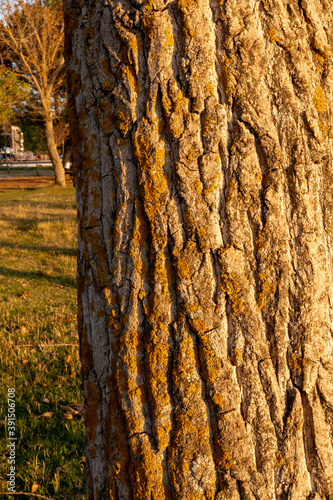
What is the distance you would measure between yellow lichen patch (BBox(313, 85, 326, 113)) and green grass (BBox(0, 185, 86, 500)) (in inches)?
94.1

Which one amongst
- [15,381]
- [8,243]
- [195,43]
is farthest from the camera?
[8,243]

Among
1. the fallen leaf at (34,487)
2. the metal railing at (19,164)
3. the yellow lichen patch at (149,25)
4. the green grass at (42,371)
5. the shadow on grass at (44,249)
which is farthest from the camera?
the metal railing at (19,164)

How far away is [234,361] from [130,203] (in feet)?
2.06

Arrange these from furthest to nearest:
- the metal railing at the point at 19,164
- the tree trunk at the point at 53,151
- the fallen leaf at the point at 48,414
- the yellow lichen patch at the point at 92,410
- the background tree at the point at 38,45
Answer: the metal railing at the point at 19,164 < the tree trunk at the point at 53,151 < the background tree at the point at 38,45 < the fallen leaf at the point at 48,414 < the yellow lichen patch at the point at 92,410

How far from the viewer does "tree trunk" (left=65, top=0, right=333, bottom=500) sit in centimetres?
140

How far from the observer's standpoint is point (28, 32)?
21828mm

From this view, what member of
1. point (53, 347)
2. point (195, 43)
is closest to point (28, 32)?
point (53, 347)

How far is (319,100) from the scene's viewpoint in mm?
1459

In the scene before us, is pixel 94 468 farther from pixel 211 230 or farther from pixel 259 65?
pixel 259 65

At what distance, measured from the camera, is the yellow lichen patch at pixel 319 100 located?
145cm

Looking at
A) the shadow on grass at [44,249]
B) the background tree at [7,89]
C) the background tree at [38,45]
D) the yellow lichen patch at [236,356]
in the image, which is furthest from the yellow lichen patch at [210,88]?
the background tree at [38,45]

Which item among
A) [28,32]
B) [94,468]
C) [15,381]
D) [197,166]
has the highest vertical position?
[28,32]

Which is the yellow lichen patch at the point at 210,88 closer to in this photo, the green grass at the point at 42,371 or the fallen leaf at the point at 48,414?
the green grass at the point at 42,371

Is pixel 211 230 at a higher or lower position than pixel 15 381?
higher
